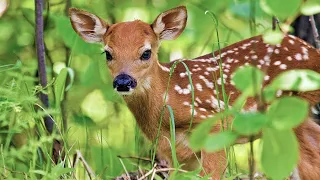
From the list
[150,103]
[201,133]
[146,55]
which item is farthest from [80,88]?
[201,133]

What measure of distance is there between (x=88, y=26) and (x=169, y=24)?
434 millimetres

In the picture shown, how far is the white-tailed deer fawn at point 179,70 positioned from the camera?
398 centimetres

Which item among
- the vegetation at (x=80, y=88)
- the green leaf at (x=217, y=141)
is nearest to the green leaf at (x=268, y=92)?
the green leaf at (x=217, y=141)

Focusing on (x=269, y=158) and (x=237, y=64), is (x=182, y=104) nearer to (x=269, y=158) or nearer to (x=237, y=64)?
(x=237, y=64)

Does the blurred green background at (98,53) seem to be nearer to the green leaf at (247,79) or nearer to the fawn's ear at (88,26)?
the fawn's ear at (88,26)

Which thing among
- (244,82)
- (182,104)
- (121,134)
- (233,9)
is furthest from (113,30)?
(244,82)

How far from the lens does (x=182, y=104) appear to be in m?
4.10

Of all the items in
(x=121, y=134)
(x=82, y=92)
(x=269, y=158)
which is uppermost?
(x=269, y=158)

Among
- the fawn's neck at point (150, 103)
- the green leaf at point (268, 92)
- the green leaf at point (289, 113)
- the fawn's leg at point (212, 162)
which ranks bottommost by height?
the fawn's leg at point (212, 162)

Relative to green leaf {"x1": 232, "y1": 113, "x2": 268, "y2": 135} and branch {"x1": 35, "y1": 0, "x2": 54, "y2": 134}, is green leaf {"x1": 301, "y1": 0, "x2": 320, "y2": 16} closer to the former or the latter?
green leaf {"x1": 232, "y1": 113, "x2": 268, "y2": 135}

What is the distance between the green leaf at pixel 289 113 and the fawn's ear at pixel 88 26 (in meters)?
2.20

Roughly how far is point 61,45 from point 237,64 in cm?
159

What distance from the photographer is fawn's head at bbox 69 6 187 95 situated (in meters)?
3.87

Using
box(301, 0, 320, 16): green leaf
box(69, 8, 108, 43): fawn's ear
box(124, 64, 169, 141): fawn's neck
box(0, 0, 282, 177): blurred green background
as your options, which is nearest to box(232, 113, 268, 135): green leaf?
box(301, 0, 320, 16): green leaf
